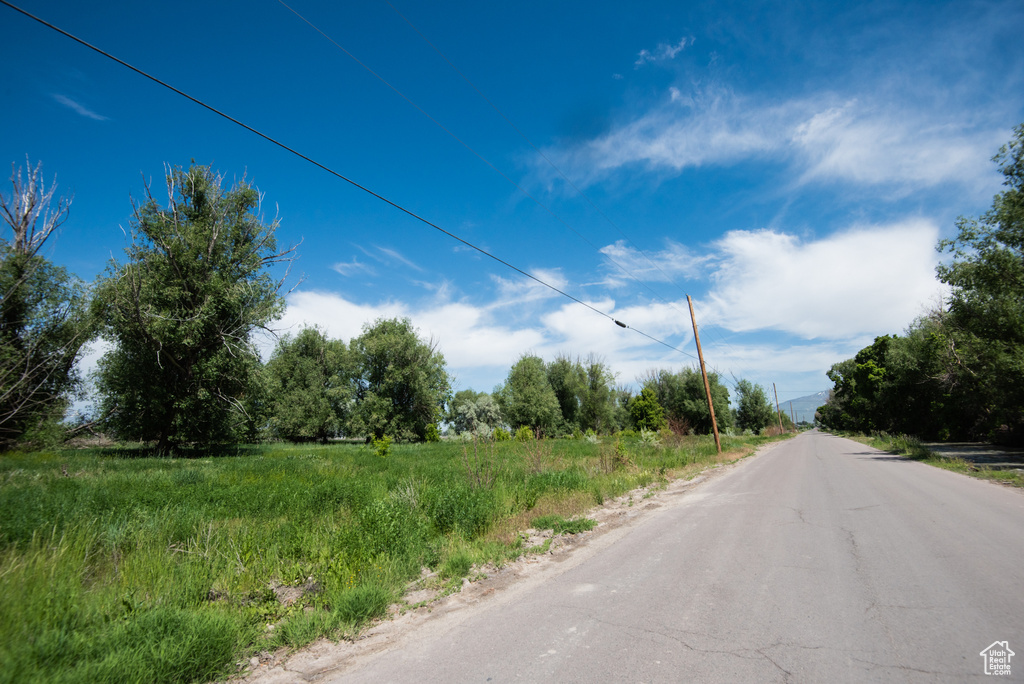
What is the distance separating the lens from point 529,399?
51781 mm

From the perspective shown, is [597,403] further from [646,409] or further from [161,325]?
[161,325]

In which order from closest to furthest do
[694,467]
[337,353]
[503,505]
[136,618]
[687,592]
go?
[136,618] → [687,592] → [503,505] → [694,467] → [337,353]

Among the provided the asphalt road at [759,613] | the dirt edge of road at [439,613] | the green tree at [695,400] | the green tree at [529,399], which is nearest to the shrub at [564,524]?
the dirt edge of road at [439,613]

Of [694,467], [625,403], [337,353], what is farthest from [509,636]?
[625,403]

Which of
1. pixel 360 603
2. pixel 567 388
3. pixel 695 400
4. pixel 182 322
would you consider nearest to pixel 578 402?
pixel 567 388

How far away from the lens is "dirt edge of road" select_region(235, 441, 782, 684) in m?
3.35

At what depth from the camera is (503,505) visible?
27.0ft

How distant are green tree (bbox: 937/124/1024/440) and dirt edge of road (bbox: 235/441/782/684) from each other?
2152cm

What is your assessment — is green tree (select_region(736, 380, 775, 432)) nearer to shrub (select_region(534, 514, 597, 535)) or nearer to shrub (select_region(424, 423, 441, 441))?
shrub (select_region(424, 423, 441, 441))

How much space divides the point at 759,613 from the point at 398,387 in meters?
44.1

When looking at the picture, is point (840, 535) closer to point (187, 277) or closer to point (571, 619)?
point (571, 619)

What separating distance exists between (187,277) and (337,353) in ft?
112

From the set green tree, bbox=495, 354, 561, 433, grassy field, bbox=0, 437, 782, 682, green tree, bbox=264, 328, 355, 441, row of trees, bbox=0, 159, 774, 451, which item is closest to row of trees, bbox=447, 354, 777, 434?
green tree, bbox=495, 354, 561, 433

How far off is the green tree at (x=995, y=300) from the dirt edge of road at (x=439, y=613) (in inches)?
847
